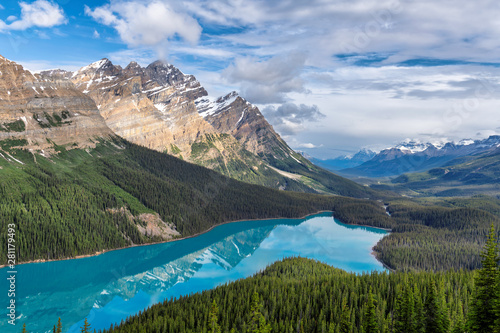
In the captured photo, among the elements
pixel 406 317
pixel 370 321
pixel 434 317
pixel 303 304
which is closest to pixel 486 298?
pixel 434 317

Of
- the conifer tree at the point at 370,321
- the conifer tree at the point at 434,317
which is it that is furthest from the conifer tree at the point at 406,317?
the conifer tree at the point at 370,321

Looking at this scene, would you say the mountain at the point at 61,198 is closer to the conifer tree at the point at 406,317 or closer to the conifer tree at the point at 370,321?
Result: the conifer tree at the point at 370,321

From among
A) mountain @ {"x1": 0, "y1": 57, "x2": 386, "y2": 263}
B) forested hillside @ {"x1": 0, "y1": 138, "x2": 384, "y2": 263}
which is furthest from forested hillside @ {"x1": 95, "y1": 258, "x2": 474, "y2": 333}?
mountain @ {"x1": 0, "y1": 57, "x2": 386, "y2": 263}

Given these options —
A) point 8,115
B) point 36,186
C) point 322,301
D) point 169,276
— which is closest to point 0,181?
point 36,186

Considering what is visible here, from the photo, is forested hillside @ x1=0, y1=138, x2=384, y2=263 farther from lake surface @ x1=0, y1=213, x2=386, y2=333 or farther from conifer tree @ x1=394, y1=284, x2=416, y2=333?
conifer tree @ x1=394, y1=284, x2=416, y2=333

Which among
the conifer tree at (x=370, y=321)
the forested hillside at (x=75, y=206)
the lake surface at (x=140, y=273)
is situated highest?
the forested hillside at (x=75, y=206)

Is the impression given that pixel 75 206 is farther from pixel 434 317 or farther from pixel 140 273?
pixel 434 317

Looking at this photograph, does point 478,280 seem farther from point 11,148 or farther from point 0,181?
point 11,148
